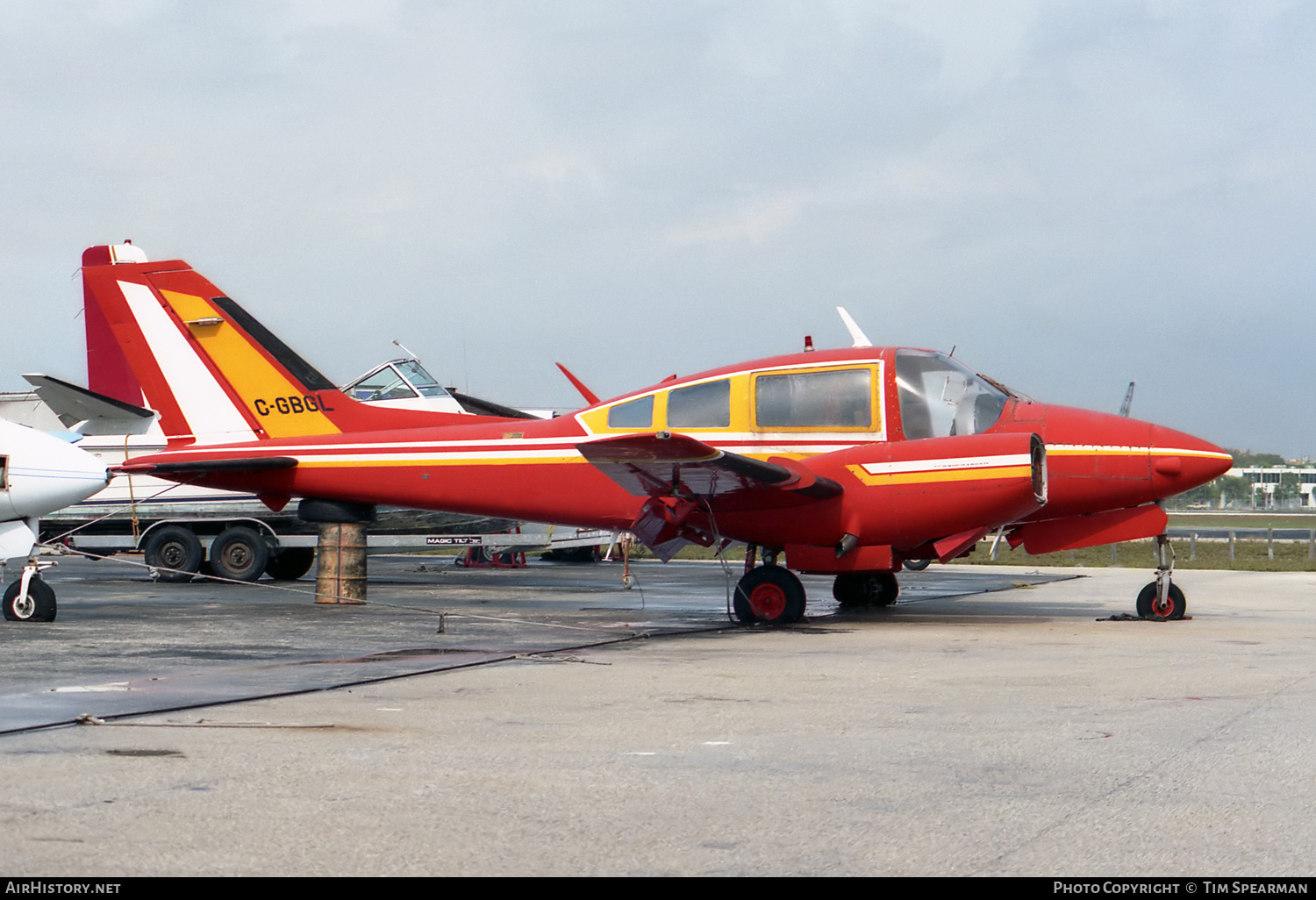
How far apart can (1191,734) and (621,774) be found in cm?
274

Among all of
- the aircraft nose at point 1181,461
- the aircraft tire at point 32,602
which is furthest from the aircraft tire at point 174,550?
the aircraft nose at point 1181,461

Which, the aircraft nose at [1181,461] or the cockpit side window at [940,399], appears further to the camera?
the cockpit side window at [940,399]

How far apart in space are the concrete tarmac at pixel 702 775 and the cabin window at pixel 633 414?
4535 millimetres

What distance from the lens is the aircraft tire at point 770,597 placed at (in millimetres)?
12273

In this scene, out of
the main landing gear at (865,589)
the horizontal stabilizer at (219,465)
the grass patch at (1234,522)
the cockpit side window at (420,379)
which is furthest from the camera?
the grass patch at (1234,522)

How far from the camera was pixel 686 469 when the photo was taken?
37.4 ft

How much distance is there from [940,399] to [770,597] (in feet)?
8.10

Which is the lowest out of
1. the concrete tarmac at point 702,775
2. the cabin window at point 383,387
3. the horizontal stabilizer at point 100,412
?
the concrete tarmac at point 702,775

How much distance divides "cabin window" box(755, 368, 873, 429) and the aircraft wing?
60 cm

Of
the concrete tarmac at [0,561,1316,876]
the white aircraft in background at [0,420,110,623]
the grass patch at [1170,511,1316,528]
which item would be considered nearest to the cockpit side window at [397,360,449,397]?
the white aircraft in background at [0,420,110,623]

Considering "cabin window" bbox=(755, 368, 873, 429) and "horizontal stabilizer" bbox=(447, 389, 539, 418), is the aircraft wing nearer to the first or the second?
"cabin window" bbox=(755, 368, 873, 429)

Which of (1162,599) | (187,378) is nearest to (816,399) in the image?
(1162,599)

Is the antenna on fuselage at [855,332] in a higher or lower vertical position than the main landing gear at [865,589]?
higher

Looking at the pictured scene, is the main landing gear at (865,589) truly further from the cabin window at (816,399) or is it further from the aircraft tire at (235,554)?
the aircraft tire at (235,554)
